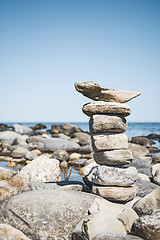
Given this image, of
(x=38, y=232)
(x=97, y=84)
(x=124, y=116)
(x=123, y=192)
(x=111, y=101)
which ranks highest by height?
(x=97, y=84)

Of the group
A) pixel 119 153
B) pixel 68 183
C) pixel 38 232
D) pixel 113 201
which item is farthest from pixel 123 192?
pixel 38 232

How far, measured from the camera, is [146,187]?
6469 millimetres

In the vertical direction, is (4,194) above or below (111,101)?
below

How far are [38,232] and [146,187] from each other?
3611 mm

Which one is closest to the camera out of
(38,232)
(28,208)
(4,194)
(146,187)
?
(38,232)

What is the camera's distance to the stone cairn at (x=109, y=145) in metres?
5.19

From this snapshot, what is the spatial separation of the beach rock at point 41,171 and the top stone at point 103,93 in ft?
10.9

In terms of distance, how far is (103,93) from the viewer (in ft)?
18.0

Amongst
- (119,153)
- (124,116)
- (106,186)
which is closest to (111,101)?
(124,116)

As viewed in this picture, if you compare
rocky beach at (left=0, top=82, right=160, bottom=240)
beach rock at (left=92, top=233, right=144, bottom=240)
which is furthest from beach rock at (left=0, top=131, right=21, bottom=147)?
beach rock at (left=92, top=233, right=144, bottom=240)

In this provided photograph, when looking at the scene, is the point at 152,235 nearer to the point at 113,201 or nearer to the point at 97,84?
the point at 113,201

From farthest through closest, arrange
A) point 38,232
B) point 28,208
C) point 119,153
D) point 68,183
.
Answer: point 68,183 → point 119,153 → point 28,208 → point 38,232

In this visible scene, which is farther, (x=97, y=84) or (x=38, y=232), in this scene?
(x=97, y=84)

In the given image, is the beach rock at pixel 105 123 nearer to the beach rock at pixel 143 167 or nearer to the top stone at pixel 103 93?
the top stone at pixel 103 93
